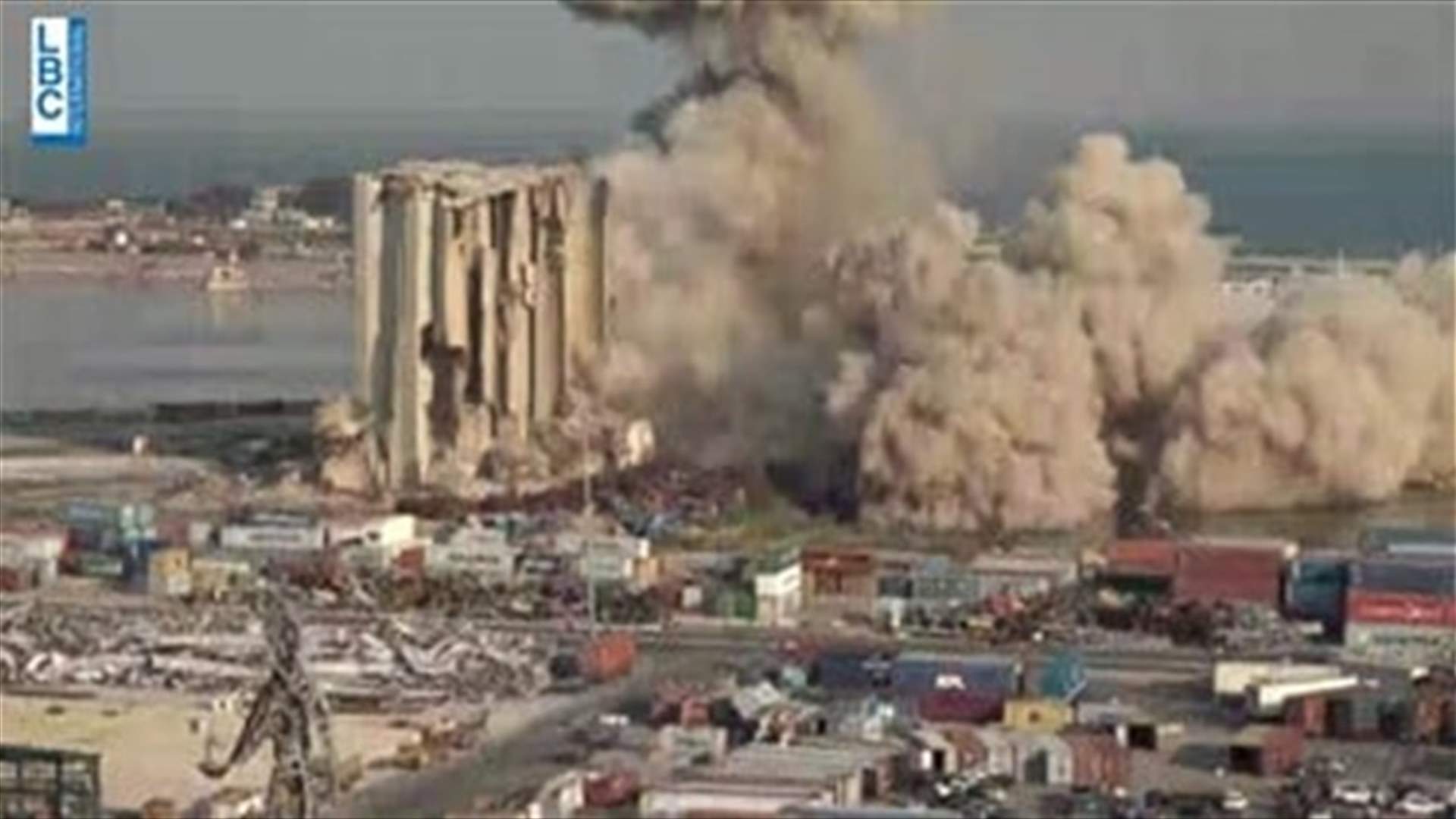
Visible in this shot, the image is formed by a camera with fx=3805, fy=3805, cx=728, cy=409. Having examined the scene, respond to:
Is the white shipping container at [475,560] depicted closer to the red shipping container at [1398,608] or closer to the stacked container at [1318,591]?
the stacked container at [1318,591]

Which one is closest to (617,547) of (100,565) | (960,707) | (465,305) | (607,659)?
(607,659)

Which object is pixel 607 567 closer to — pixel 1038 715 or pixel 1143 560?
pixel 1143 560

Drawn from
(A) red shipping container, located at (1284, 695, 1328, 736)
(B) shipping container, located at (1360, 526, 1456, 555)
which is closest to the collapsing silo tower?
(B) shipping container, located at (1360, 526, 1456, 555)

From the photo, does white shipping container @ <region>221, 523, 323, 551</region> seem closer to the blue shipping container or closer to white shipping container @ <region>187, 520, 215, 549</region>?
white shipping container @ <region>187, 520, 215, 549</region>

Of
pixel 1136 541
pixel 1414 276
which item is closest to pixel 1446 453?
pixel 1414 276

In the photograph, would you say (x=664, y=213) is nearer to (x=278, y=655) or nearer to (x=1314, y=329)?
(x=1314, y=329)
